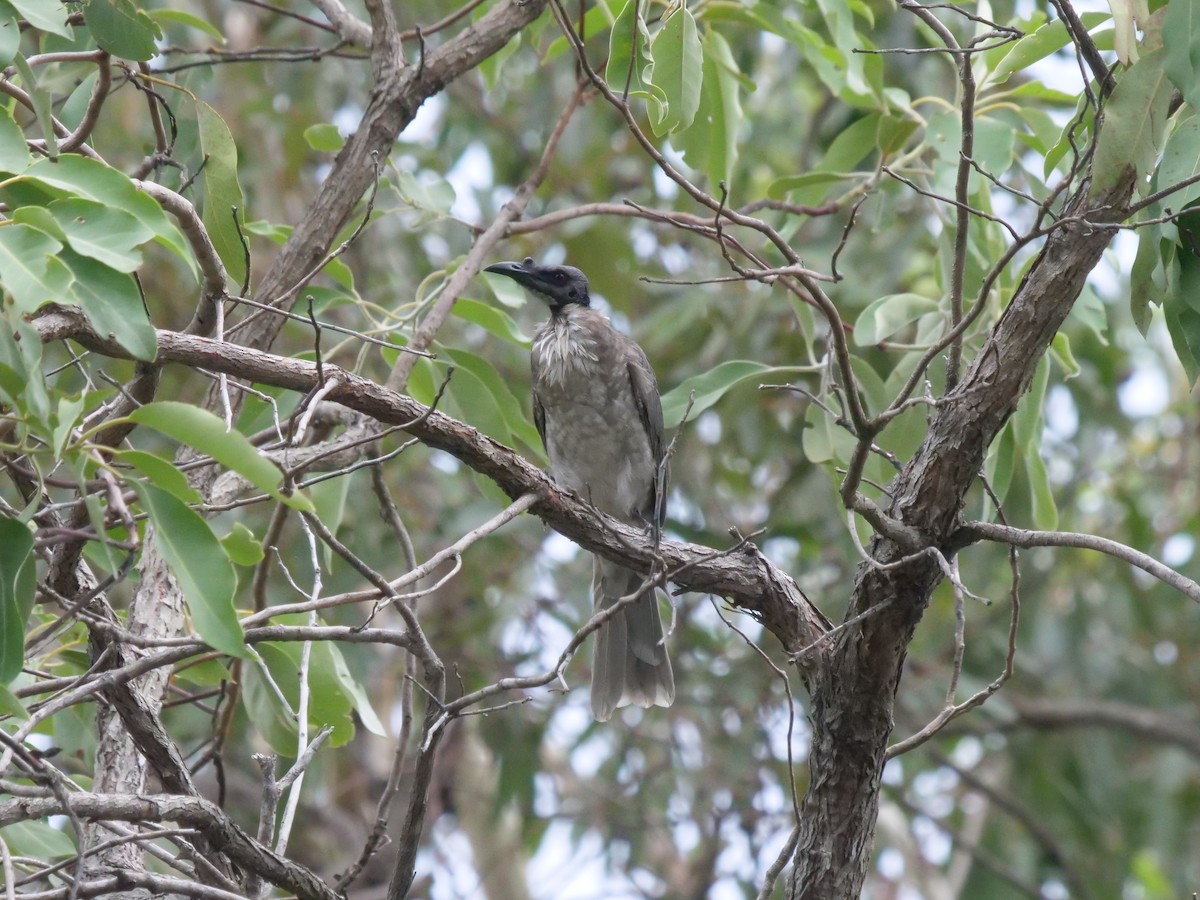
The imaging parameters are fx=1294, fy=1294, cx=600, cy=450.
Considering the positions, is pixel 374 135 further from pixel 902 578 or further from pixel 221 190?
pixel 902 578

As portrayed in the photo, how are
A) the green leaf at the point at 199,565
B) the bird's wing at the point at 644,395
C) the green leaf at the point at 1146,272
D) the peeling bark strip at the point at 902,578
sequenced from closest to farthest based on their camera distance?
the green leaf at the point at 199,565 → the green leaf at the point at 1146,272 → the peeling bark strip at the point at 902,578 → the bird's wing at the point at 644,395

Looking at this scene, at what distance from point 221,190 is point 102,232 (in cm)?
112

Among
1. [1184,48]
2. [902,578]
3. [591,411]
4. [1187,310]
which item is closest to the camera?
[1184,48]

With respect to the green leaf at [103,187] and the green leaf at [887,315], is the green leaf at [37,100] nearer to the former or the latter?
the green leaf at [103,187]

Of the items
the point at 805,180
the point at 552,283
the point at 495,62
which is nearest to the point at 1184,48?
the point at 805,180

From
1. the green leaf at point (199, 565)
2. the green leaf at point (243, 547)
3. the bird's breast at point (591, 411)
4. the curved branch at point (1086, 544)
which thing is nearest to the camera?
the green leaf at point (199, 565)

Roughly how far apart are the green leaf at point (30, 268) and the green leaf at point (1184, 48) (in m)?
2.03

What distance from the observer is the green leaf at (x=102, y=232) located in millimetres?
2133

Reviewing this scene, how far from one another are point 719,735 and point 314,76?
476 cm

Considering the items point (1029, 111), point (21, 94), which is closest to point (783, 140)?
point (1029, 111)

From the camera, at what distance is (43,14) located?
2.60 metres

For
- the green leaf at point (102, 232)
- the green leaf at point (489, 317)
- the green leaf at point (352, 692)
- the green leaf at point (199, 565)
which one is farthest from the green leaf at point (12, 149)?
the green leaf at point (489, 317)

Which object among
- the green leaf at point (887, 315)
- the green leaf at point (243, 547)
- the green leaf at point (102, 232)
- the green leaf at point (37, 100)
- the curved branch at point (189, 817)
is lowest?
the curved branch at point (189, 817)

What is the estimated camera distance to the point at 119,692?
9.55 ft
